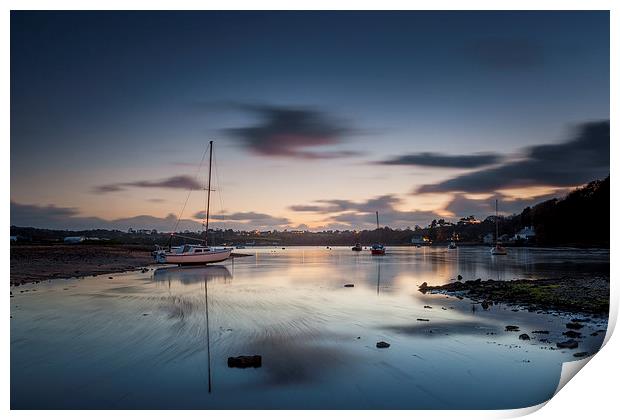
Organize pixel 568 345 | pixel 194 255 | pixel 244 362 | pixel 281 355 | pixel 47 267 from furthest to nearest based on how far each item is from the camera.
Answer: pixel 194 255
pixel 47 267
pixel 568 345
pixel 281 355
pixel 244 362

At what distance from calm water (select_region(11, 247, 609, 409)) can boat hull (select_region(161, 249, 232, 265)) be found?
16.7 metres

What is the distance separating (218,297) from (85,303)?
447 cm

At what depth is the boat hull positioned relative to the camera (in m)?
31.8

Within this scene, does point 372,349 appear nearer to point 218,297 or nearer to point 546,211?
point 218,297

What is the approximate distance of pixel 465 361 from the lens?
26.3ft

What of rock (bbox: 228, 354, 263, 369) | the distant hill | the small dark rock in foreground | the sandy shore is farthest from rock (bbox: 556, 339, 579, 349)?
the distant hill

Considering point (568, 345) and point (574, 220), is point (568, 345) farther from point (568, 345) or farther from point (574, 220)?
point (574, 220)

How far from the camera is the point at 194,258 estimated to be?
33.7 metres

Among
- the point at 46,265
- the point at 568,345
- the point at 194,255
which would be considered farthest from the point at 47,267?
the point at 568,345

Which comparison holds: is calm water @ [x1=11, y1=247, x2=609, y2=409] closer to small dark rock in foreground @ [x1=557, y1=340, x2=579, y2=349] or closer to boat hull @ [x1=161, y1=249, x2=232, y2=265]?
small dark rock in foreground @ [x1=557, y1=340, x2=579, y2=349]

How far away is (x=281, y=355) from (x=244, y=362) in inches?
39.7

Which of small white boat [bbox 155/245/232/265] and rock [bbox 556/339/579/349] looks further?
small white boat [bbox 155/245/232/265]
